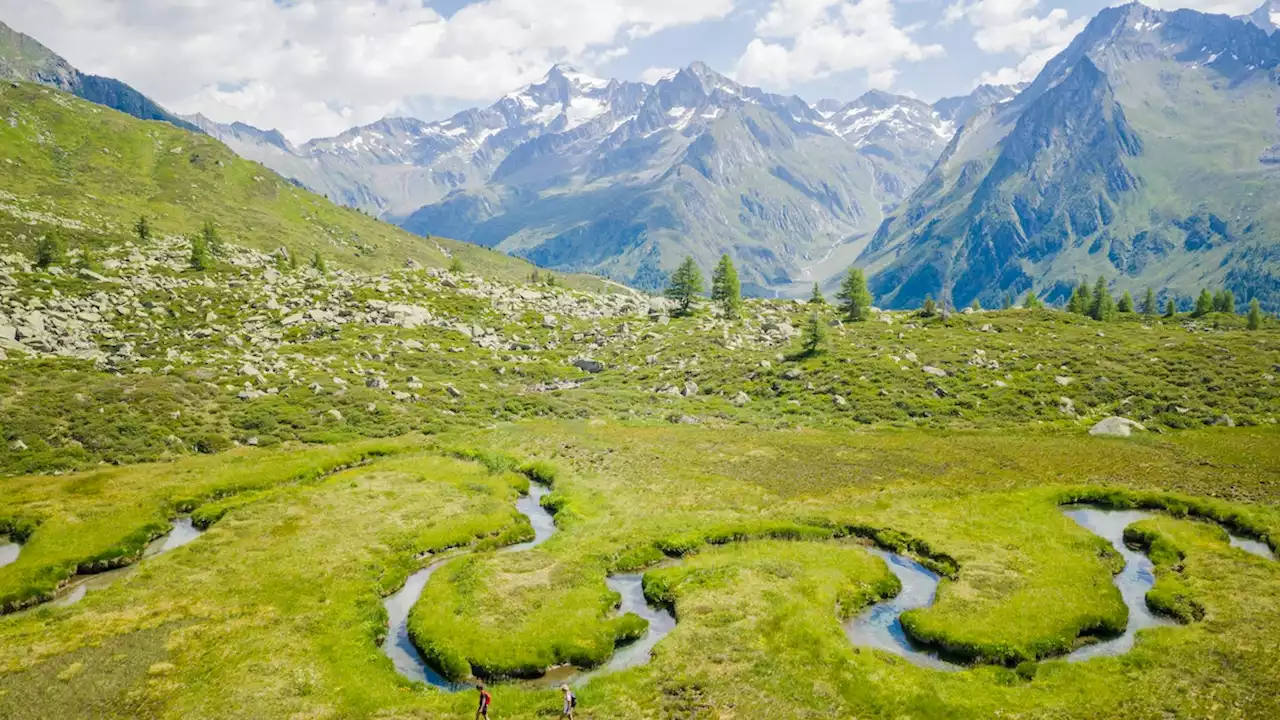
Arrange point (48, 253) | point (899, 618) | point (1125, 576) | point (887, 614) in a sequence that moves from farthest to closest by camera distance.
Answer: point (48, 253) → point (1125, 576) → point (887, 614) → point (899, 618)

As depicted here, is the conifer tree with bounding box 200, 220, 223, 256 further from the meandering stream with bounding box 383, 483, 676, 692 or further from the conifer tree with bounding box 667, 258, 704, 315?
the meandering stream with bounding box 383, 483, 676, 692

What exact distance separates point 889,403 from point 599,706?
209 ft

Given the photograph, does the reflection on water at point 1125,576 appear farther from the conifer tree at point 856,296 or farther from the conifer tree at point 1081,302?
the conifer tree at point 1081,302

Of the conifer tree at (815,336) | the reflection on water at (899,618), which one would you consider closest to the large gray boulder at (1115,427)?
the reflection on water at (899,618)

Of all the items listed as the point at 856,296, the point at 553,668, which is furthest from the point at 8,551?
the point at 856,296

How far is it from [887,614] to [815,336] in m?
69.8

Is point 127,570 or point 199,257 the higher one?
point 199,257

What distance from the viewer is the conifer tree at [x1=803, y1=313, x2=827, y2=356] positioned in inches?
4057

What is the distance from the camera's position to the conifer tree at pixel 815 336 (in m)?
103

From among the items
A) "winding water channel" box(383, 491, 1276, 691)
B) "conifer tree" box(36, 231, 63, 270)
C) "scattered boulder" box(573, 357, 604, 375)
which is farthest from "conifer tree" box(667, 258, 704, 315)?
"conifer tree" box(36, 231, 63, 270)

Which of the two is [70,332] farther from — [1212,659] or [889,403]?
[1212,659]

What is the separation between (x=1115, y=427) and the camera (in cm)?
6975

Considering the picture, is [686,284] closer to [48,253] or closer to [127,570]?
[48,253]

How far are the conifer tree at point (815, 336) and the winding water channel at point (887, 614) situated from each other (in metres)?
55.3
